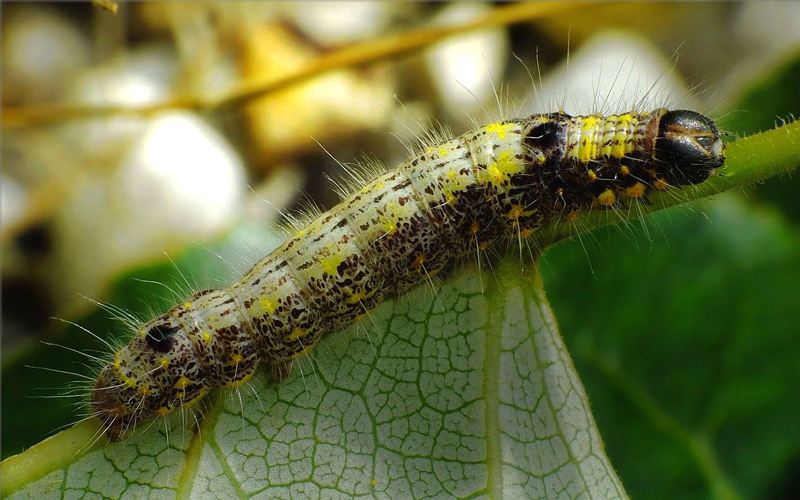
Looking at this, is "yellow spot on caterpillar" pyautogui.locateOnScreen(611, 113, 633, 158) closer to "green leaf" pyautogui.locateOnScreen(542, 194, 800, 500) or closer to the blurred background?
the blurred background

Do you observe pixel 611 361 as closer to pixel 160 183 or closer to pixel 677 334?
pixel 677 334

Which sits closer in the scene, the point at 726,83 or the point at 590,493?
the point at 590,493

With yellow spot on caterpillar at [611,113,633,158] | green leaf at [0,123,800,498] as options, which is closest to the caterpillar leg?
green leaf at [0,123,800,498]

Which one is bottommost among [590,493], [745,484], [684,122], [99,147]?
[590,493]

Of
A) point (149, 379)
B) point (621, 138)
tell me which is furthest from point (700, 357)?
point (149, 379)

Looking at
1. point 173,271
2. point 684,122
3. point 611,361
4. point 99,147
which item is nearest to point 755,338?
point 611,361

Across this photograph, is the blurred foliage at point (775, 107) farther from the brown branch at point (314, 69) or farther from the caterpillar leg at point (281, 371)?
the caterpillar leg at point (281, 371)

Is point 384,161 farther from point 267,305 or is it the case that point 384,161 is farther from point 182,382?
point 182,382
